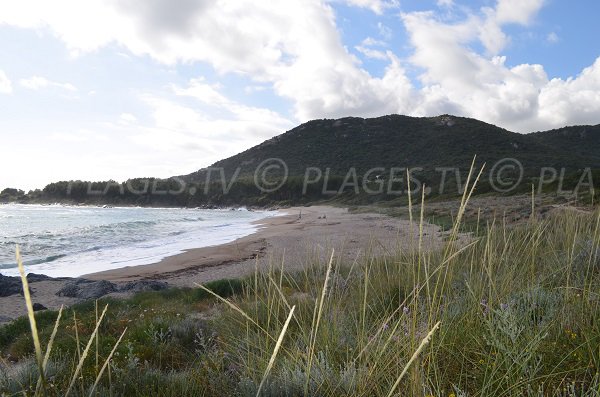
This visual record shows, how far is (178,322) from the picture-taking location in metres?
4.89

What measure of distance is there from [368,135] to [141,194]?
52.8 metres

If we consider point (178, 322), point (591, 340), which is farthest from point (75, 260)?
point (591, 340)

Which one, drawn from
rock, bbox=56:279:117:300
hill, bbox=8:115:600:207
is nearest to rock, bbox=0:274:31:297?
rock, bbox=56:279:117:300

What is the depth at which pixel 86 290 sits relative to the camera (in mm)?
9031

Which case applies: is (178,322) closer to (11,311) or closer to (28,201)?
(11,311)

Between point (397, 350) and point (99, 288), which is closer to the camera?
point (397, 350)
